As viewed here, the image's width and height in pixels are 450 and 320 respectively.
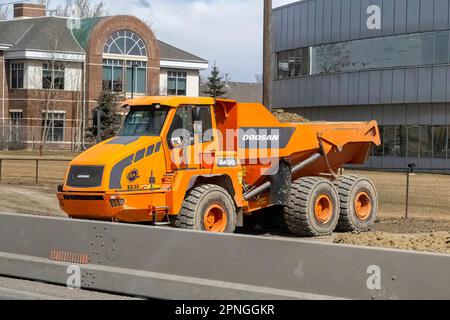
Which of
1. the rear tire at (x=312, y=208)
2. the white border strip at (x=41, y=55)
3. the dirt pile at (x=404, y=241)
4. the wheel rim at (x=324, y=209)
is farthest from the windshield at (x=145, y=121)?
the white border strip at (x=41, y=55)

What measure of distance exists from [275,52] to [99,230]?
48.2 metres

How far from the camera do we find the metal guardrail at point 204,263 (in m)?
7.86

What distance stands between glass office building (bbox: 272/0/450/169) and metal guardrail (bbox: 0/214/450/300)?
36.5m

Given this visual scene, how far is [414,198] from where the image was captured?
2683 centimetres

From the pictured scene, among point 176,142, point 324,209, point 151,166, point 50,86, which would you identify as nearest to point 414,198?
point 324,209

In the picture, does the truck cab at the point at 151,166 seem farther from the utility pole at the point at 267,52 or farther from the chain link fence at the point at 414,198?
the chain link fence at the point at 414,198

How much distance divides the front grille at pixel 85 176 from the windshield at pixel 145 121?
1.30m

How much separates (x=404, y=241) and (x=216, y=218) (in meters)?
3.84

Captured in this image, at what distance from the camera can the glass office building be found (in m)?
44.6

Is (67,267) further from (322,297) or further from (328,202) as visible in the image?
(328,202)

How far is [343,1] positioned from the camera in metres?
49.8

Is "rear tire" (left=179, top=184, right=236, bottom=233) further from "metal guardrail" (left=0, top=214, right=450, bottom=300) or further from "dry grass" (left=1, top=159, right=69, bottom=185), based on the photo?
"dry grass" (left=1, top=159, right=69, bottom=185)

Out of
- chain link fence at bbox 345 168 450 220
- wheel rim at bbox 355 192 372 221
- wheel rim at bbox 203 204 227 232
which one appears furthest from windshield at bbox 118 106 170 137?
chain link fence at bbox 345 168 450 220
